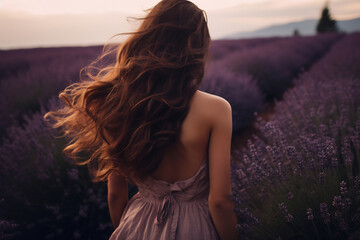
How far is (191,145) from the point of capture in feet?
3.36

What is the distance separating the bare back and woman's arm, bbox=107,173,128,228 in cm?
27

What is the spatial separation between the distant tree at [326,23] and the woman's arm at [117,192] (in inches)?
1761

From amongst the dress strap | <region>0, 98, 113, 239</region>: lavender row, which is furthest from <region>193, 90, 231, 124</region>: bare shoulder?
<region>0, 98, 113, 239</region>: lavender row

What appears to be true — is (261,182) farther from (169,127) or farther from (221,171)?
(169,127)

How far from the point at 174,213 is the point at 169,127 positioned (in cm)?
44

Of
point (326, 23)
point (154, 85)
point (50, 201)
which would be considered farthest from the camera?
point (326, 23)

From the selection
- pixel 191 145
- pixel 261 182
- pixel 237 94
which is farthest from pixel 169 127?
pixel 237 94

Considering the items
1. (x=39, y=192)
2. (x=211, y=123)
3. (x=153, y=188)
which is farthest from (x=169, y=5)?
(x=39, y=192)

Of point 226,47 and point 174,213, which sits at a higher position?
point 174,213

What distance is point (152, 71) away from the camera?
1032mm

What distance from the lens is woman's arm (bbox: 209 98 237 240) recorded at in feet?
3.19

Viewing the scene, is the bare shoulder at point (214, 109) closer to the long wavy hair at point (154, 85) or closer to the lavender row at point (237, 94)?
the long wavy hair at point (154, 85)

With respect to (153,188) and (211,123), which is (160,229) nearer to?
(153,188)

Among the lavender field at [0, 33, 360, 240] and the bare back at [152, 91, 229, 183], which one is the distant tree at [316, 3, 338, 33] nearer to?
the lavender field at [0, 33, 360, 240]
